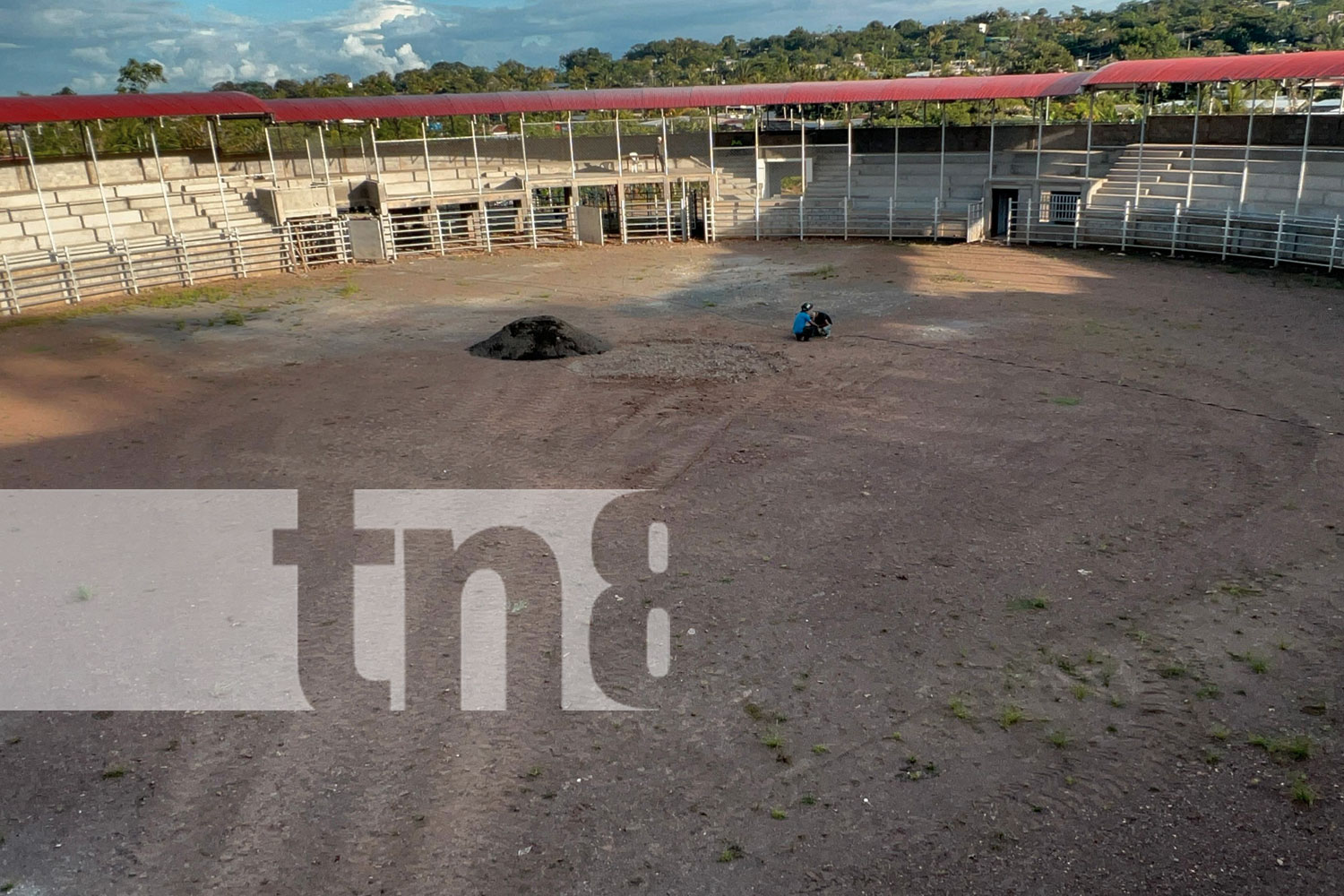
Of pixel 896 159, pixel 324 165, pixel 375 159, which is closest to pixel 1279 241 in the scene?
pixel 896 159

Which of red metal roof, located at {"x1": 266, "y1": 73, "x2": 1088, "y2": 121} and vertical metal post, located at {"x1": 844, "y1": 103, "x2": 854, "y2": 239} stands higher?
red metal roof, located at {"x1": 266, "y1": 73, "x2": 1088, "y2": 121}

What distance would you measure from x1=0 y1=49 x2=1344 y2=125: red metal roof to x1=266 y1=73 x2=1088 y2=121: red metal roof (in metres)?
0.03

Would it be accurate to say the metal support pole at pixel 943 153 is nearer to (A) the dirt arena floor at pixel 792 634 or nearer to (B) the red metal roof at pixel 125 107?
(A) the dirt arena floor at pixel 792 634

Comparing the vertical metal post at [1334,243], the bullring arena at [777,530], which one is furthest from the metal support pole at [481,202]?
the vertical metal post at [1334,243]

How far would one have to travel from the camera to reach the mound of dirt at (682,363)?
55.3 ft

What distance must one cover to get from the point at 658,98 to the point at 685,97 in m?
0.88

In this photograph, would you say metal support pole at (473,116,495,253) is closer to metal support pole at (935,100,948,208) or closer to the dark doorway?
metal support pole at (935,100,948,208)

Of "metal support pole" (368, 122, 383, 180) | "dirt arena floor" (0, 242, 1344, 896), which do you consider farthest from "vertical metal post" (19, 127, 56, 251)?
"dirt arena floor" (0, 242, 1344, 896)

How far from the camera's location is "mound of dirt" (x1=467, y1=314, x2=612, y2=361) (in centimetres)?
1803

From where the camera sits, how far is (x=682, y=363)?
57.5ft

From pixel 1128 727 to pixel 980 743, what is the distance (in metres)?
1.08

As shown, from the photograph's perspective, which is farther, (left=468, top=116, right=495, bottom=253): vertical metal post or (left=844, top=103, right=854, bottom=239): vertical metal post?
(left=468, top=116, right=495, bottom=253): vertical metal post

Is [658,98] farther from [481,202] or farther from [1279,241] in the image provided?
[1279,241]

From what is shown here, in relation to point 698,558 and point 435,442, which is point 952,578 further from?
point 435,442
